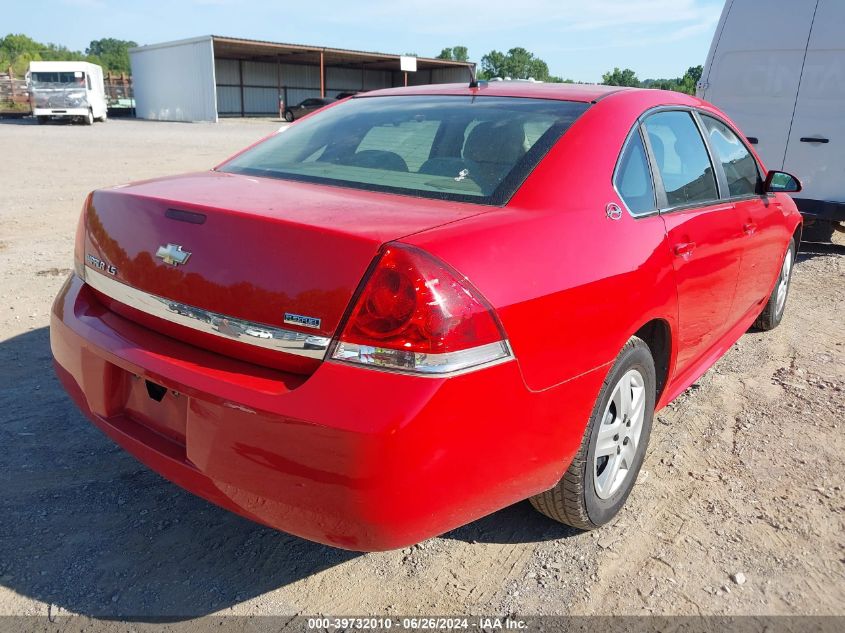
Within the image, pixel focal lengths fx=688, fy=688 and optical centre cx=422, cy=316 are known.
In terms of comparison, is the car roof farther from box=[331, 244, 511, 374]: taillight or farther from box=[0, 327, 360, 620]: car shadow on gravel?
box=[0, 327, 360, 620]: car shadow on gravel

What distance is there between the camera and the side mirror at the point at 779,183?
382 cm

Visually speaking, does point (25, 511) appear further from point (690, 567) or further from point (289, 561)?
point (690, 567)

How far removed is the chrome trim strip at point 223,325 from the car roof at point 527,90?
1.57 m

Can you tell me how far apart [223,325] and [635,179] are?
1.59 metres

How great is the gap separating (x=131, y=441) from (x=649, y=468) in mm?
2100

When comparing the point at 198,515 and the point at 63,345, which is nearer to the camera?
the point at 63,345

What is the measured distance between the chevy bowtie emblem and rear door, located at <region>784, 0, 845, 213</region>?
659 centimetres

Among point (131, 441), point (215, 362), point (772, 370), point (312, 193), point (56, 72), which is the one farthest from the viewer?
point (56, 72)

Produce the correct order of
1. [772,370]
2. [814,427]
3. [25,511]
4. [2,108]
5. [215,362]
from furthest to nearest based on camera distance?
1. [2,108]
2. [772,370]
3. [814,427]
4. [25,511]
5. [215,362]

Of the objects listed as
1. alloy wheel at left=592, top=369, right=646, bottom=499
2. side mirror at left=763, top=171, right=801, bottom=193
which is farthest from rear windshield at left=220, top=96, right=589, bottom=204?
side mirror at left=763, top=171, right=801, bottom=193

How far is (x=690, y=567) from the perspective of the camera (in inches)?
92.4

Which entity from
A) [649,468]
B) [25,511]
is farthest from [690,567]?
[25,511]

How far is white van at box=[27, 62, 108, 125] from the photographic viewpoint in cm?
2858

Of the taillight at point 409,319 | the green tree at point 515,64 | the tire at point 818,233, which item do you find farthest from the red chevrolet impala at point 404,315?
the green tree at point 515,64
